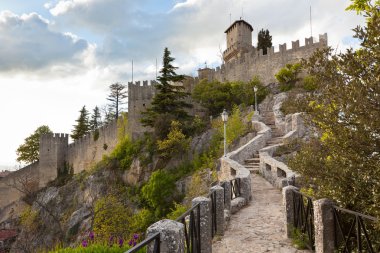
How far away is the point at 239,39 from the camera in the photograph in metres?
50.0

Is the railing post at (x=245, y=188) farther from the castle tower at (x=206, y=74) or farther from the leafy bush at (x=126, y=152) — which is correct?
the castle tower at (x=206, y=74)

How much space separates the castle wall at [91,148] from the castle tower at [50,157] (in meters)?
1.27

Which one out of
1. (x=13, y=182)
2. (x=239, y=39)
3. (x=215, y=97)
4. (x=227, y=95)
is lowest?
(x=13, y=182)

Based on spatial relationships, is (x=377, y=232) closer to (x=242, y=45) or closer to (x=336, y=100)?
(x=336, y=100)

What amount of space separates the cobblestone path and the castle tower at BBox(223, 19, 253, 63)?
134 feet

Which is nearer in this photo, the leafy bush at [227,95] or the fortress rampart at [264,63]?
the leafy bush at [227,95]

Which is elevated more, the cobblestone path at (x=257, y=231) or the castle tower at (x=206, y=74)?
the castle tower at (x=206, y=74)

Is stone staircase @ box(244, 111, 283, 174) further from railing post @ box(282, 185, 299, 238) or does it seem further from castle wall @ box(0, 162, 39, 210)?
castle wall @ box(0, 162, 39, 210)

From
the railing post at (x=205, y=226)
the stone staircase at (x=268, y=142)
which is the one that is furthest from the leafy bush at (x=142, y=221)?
the railing post at (x=205, y=226)

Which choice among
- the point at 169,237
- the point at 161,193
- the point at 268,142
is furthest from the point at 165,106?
the point at 169,237

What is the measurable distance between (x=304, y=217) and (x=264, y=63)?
112 ft

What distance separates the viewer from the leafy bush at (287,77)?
112 ft

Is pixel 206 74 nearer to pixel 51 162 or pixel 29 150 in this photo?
pixel 51 162

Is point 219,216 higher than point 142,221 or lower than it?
higher
